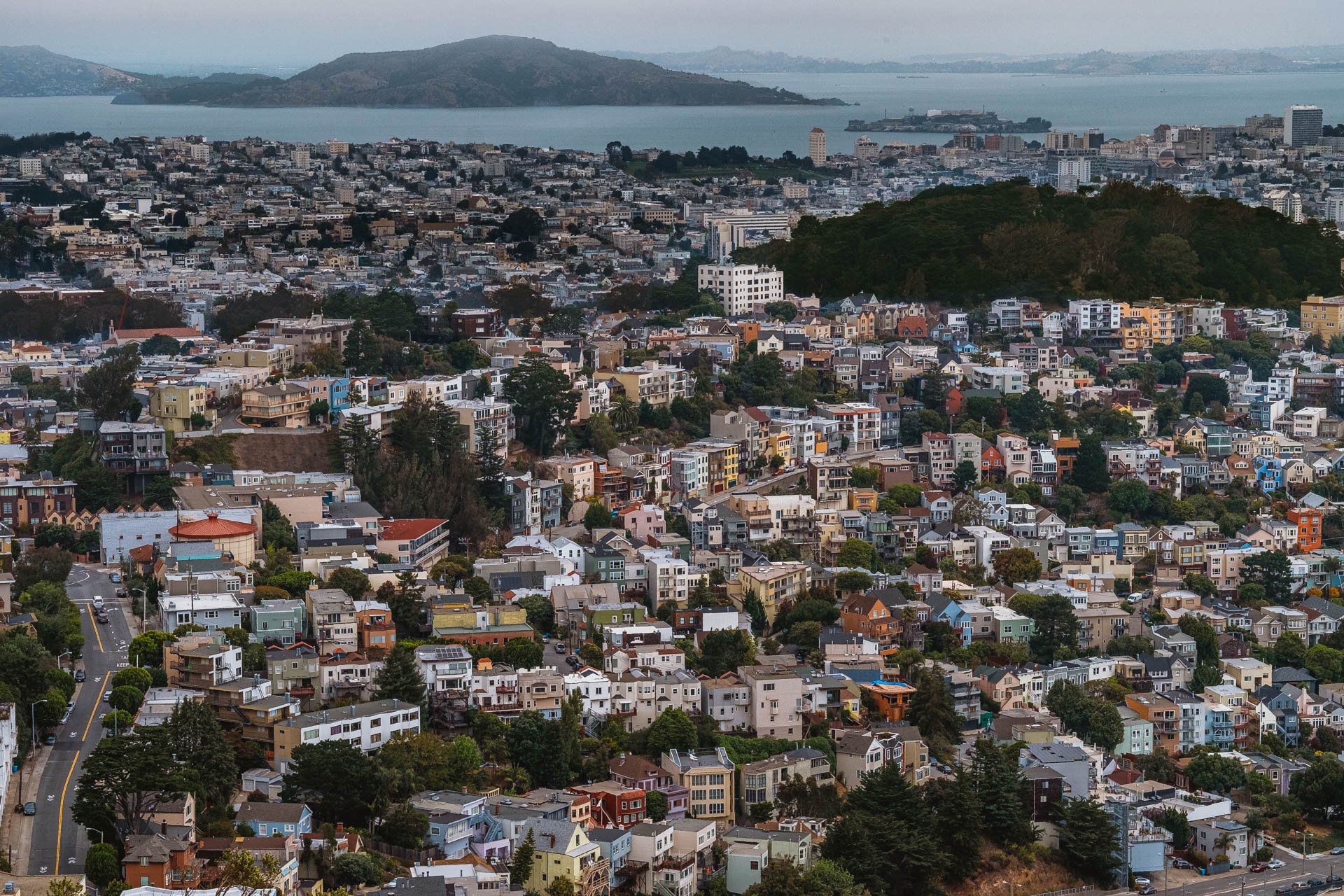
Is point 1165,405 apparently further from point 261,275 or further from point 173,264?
point 173,264

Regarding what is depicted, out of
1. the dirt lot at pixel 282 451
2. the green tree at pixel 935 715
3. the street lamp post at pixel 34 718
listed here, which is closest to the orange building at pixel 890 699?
the green tree at pixel 935 715

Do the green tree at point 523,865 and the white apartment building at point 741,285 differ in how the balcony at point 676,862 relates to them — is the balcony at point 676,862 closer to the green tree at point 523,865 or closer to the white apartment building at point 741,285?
the green tree at point 523,865

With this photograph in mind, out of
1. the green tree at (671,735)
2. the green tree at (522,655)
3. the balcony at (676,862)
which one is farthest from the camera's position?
the green tree at (522,655)

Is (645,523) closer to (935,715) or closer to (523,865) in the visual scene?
(935,715)

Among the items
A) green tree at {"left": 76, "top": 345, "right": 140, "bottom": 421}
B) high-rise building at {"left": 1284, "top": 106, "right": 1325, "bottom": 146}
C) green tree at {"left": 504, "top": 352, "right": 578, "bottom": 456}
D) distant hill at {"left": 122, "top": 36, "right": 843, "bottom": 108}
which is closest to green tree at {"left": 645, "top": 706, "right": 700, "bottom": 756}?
green tree at {"left": 504, "top": 352, "right": 578, "bottom": 456}

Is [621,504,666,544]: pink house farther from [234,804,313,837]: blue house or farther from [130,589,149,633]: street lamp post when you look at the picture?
[234,804,313,837]: blue house

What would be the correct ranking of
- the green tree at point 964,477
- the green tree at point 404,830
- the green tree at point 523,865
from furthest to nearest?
the green tree at point 964,477 < the green tree at point 404,830 < the green tree at point 523,865

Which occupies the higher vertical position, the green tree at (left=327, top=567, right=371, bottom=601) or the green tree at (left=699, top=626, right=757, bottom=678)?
the green tree at (left=327, top=567, right=371, bottom=601)
